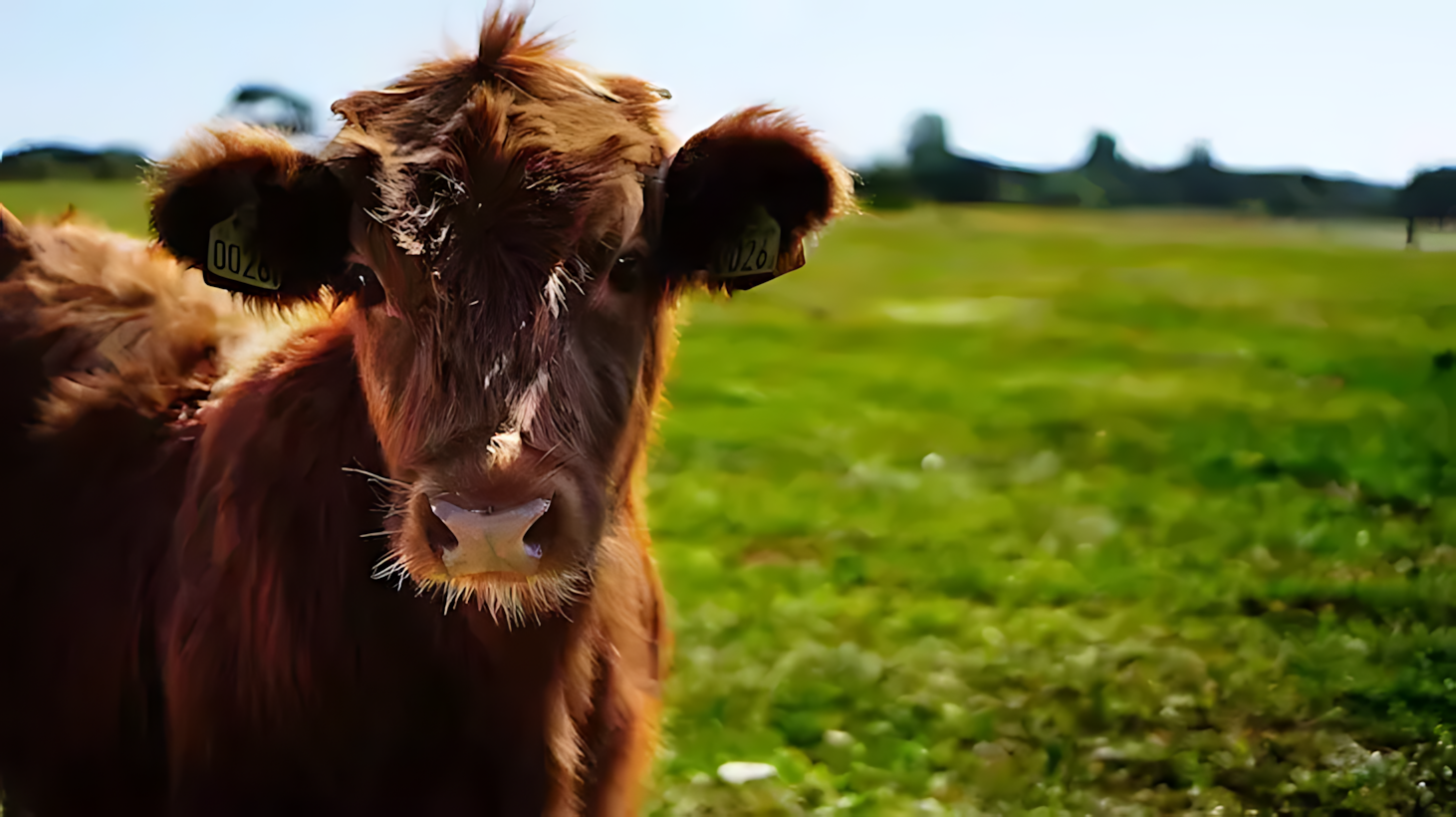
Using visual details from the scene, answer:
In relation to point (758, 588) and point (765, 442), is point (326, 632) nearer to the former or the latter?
point (758, 588)

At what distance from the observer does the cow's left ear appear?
2.64 m

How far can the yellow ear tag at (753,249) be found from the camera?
2762 millimetres

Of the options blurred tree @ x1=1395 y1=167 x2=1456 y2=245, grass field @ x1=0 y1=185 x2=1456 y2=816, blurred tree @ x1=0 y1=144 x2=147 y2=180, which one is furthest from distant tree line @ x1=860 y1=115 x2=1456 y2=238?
blurred tree @ x1=0 y1=144 x2=147 y2=180

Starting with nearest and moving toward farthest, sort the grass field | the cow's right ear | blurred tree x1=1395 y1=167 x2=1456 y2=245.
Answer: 1. the cow's right ear
2. the grass field
3. blurred tree x1=1395 y1=167 x2=1456 y2=245

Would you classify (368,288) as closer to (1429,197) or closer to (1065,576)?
(1065,576)

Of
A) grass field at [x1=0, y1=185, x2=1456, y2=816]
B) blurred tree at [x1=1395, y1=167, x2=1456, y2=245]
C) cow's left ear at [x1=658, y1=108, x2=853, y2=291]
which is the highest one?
blurred tree at [x1=1395, y1=167, x2=1456, y2=245]

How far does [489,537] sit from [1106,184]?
109 ft

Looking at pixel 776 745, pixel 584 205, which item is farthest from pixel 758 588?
pixel 584 205

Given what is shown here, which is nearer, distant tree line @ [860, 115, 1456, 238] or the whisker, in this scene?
the whisker

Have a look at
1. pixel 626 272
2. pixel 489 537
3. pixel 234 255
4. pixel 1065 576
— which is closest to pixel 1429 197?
pixel 1065 576

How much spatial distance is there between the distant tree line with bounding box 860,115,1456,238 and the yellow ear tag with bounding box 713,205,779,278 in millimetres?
23499

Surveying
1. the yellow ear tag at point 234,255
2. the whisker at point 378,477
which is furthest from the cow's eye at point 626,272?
the yellow ear tag at point 234,255

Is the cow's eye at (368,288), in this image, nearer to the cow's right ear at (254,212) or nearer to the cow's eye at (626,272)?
the cow's right ear at (254,212)

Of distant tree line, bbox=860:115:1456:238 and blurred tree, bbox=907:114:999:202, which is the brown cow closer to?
distant tree line, bbox=860:115:1456:238
